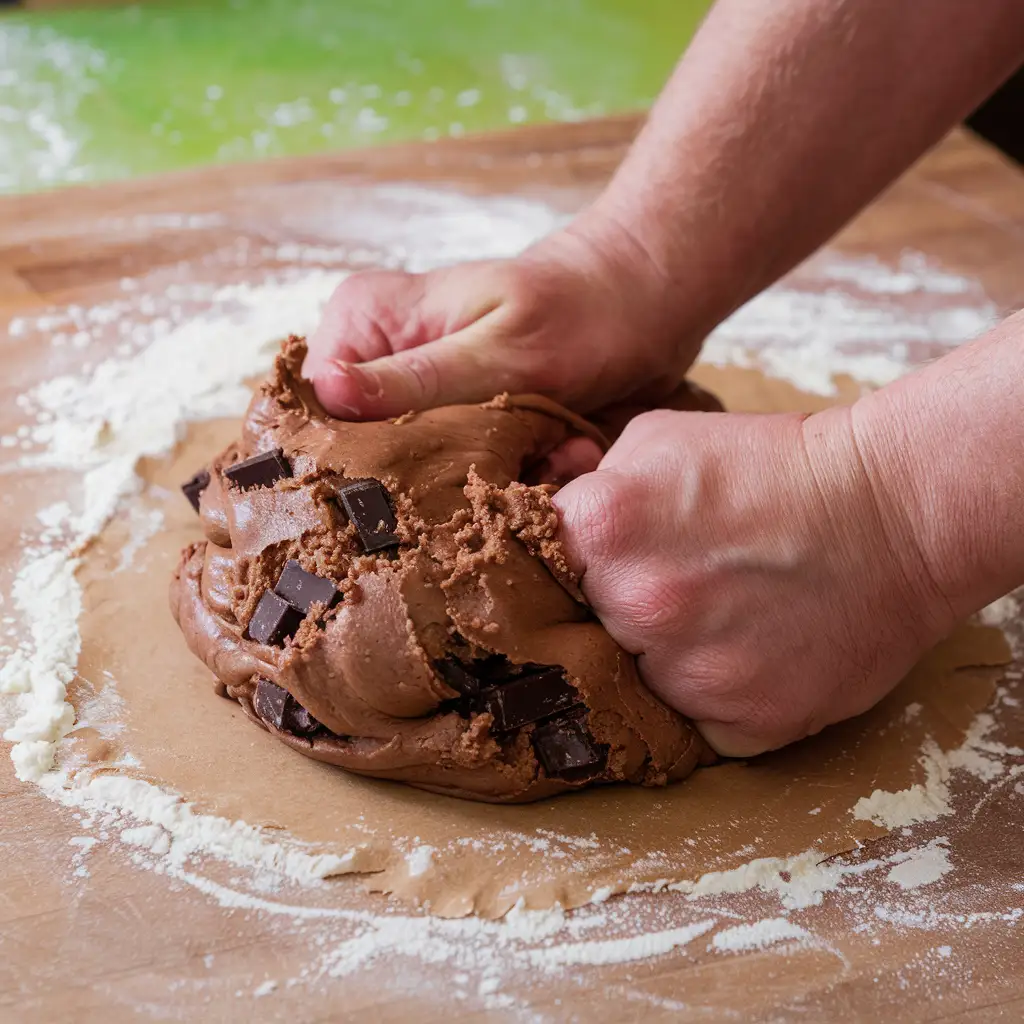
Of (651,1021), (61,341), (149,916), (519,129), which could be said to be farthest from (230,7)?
(651,1021)

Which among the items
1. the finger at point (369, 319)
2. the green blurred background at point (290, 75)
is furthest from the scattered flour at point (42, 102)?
the finger at point (369, 319)

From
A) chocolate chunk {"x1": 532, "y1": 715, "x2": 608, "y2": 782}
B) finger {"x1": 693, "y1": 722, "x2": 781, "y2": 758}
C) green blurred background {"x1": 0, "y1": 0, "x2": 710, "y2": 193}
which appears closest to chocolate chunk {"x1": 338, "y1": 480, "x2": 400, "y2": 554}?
chocolate chunk {"x1": 532, "y1": 715, "x2": 608, "y2": 782}

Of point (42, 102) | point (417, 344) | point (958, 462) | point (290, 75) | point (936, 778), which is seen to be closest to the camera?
point (958, 462)

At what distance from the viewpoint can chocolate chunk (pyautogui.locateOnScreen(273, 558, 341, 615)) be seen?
1.47 meters

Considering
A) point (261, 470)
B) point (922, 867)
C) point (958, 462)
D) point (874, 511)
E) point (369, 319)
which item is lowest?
point (922, 867)

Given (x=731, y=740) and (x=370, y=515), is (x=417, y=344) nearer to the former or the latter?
(x=370, y=515)

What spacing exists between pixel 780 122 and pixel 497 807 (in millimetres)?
1288

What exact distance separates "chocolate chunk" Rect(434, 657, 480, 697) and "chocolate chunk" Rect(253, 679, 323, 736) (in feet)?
0.67

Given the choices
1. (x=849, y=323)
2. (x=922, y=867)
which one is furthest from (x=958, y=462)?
(x=849, y=323)

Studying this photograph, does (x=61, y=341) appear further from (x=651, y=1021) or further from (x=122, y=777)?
(x=651, y=1021)

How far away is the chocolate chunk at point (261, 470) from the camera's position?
5.25ft

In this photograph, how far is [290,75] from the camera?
12.5 feet

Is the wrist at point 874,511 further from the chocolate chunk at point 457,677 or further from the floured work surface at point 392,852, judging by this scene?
the chocolate chunk at point 457,677

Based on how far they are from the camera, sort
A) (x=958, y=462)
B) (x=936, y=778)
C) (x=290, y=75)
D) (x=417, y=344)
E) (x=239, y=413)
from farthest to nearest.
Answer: (x=290, y=75), (x=239, y=413), (x=417, y=344), (x=936, y=778), (x=958, y=462)
